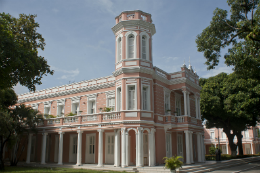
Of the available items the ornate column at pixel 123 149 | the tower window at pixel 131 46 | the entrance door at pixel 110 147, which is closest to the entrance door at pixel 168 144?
the entrance door at pixel 110 147

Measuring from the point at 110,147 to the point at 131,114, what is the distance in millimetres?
4596

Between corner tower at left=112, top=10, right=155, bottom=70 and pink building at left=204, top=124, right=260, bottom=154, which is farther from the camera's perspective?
pink building at left=204, top=124, right=260, bottom=154

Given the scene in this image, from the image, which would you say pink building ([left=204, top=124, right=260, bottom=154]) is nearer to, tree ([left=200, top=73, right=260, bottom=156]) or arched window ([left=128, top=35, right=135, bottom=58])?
tree ([left=200, top=73, right=260, bottom=156])

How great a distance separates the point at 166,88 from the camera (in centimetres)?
2217

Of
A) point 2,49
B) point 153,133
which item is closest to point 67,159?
point 153,133

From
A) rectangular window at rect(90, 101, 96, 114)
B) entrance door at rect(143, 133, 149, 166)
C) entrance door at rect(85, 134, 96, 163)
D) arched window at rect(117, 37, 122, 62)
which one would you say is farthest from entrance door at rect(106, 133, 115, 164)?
arched window at rect(117, 37, 122, 62)

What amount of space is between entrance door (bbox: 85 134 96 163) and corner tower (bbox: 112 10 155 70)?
717 cm

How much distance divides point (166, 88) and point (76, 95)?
30.7ft

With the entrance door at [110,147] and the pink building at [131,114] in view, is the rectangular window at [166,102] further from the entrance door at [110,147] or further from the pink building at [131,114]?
the entrance door at [110,147]

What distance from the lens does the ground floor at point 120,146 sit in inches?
717

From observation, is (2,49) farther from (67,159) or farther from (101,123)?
(67,159)

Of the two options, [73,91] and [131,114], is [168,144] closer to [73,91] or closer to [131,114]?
[131,114]

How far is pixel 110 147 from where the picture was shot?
21281 millimetres

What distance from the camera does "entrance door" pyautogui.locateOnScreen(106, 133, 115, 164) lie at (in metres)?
21.0
